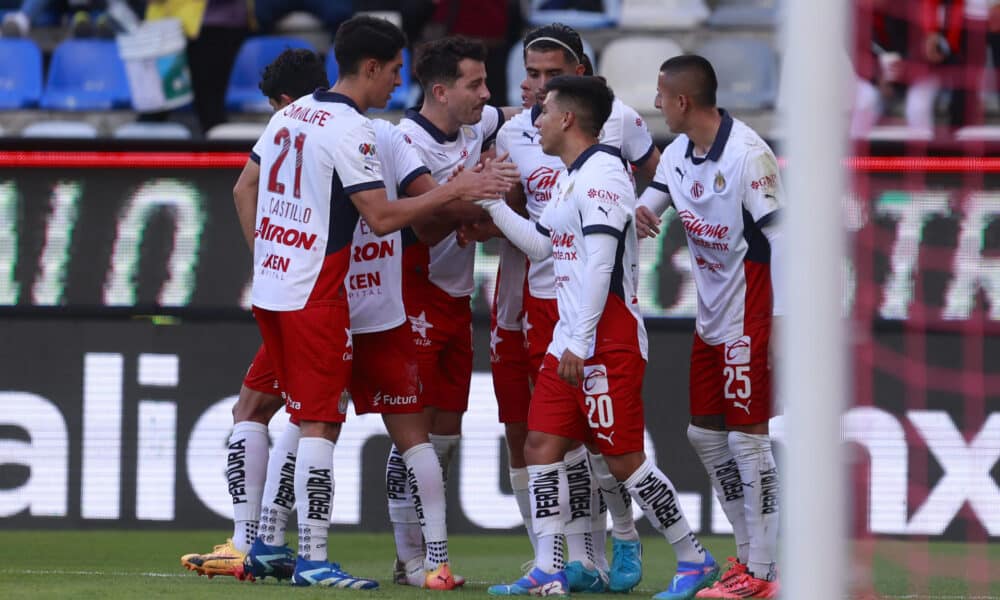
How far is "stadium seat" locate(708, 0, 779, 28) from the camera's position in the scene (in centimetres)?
1025

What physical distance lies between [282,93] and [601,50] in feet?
14.6

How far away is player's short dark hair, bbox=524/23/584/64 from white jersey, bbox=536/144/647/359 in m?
0.72

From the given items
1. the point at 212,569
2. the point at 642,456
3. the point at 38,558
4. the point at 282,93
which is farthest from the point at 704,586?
the point at 38,558

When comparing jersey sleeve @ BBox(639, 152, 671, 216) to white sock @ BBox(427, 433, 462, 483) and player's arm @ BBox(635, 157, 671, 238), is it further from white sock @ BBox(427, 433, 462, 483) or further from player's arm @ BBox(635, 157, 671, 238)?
white sock @ BBox(427, 433, 462, 483)

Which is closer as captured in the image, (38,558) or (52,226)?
(38,558)

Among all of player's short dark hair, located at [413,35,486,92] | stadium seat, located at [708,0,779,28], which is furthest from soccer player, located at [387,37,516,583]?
stadium seat, located at [708,0,779,28]

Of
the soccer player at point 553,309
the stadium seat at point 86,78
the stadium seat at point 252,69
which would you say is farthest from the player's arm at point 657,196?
the stadium seat at point 86,78

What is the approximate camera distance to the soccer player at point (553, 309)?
562 cm

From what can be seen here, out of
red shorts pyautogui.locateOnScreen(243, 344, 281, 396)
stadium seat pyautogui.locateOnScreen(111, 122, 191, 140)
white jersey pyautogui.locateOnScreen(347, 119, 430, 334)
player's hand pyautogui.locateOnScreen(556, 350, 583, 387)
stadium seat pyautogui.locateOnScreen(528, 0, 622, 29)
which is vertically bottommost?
red shorts pyautogui.locateOnScreen(243, 344, 281, 396)

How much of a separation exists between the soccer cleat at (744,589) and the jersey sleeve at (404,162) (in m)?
1.78

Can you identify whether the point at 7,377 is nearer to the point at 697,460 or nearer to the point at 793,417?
the point at 697,460

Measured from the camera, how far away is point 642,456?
521cm

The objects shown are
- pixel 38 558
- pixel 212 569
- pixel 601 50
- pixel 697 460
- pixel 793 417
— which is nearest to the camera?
pixel 793 417

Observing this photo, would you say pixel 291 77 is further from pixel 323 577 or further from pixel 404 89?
pixel 404 89
